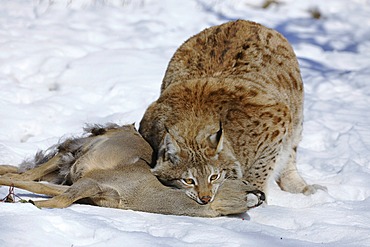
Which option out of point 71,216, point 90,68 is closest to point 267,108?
point 71,216

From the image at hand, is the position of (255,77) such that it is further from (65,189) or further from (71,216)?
(71,216)

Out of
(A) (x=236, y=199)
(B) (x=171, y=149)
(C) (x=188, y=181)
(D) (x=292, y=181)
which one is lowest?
(D) (x=292, y=181)

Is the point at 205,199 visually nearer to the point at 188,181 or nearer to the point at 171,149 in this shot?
the point at 188,181

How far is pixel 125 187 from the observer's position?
454 cm

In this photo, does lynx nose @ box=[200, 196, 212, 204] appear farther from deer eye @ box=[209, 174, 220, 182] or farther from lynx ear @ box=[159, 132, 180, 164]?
lynx ear @ box=[159, 132, 180, 164]

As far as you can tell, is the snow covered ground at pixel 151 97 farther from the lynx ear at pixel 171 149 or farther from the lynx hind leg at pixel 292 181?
the lynx ear at pixel 171 149

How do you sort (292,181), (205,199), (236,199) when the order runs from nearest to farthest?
(205,199) → (236,199) → (292,181)

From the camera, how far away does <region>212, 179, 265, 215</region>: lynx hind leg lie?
4492 mm

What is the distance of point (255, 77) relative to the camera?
5578 millimetres

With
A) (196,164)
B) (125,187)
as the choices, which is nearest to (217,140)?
(196,164)

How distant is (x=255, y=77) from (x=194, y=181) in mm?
1421

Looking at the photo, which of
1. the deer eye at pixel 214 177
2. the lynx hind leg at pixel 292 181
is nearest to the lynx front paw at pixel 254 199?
the deer eye at pixel 214 177

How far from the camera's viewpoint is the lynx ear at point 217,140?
15.2ft

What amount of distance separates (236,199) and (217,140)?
44 cm
